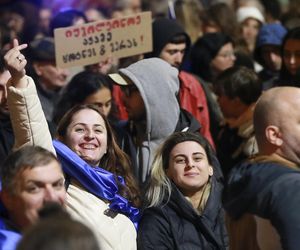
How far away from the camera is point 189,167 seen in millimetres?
6688

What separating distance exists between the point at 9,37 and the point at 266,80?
252cm

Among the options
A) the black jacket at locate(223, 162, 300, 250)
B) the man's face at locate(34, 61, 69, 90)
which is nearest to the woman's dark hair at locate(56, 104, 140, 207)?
the black jacket at locate(223, 162, 300, 250)

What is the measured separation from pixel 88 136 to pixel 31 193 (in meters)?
1.91

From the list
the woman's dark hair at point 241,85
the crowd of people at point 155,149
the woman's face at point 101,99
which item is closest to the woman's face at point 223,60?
the crowd of people at point 155,149

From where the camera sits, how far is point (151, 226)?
252 inches

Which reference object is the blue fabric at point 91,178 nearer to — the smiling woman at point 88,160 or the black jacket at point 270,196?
the smiling woman at point 88,160

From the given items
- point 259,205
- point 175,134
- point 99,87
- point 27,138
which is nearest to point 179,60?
point 99,87

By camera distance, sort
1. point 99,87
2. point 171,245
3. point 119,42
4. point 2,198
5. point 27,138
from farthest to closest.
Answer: point 119,42
point 99,87
point 171,245
point 27,138
point 2,198

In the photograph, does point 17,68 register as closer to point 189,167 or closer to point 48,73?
point 189,167

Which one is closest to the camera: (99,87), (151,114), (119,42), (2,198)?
(2,198)

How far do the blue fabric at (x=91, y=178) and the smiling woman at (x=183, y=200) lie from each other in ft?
0.85

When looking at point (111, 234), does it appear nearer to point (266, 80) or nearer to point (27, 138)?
point (27, 138)

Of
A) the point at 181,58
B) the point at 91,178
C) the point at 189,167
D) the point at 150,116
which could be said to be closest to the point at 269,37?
the point at 181,58

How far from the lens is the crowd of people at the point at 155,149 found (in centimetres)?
481
